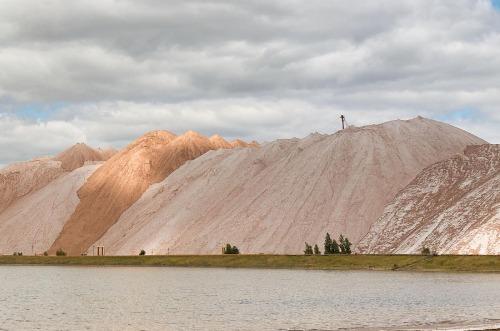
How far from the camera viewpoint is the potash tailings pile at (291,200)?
4867 inches

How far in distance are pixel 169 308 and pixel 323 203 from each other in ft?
303

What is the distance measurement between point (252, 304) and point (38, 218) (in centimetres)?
14256

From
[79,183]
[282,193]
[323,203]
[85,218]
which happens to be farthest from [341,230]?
[79,183]

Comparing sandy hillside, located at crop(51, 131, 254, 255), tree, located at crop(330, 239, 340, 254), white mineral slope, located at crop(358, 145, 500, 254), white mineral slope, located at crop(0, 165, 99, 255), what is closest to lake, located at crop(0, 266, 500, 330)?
white mineral slope, located at crop(358, 145, 500, 254)

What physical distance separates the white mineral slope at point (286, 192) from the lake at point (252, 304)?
59.0 metres

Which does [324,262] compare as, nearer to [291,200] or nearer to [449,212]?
[449,212]

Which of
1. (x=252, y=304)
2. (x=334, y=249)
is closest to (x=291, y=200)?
(x=334, y=249)

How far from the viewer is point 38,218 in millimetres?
183625

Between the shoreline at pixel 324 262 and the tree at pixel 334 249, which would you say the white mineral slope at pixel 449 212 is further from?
the tree at pixel 334 249

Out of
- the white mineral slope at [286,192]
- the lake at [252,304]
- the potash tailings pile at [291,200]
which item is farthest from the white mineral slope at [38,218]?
the lake at [252,304]

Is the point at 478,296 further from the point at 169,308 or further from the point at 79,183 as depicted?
the point at 79,183

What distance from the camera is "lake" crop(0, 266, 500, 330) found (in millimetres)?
39156

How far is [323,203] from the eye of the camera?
455 feet

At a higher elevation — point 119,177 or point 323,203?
point 119,177
